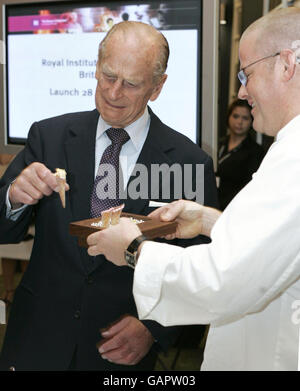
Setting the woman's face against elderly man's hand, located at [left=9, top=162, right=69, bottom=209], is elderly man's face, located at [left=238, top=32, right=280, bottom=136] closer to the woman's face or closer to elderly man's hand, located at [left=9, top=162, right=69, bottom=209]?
elderly man's hand, located at [left=9, top=162, right=69, bottom=209]

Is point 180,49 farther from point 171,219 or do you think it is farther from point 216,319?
point 216,319

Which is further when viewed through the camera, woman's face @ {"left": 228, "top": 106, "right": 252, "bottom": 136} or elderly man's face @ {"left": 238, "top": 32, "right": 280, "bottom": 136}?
woman's face @ {"left": 228, "top": 106, "right": 252, "bottom": 136}

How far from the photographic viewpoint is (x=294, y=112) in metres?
1.34

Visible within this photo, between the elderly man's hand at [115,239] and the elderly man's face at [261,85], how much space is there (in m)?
0.46

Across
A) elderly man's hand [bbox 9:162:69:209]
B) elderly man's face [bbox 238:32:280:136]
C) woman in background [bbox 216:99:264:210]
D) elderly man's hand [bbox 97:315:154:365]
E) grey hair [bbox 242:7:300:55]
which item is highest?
grey hair [bbox 242:7:300:55]

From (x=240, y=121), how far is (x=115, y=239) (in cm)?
355

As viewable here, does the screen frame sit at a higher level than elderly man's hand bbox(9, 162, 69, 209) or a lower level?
higher

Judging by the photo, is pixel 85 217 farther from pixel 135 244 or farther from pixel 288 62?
pixel 288 62

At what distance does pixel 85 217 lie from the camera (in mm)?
1800

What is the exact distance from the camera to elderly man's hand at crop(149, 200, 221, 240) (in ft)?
5.44

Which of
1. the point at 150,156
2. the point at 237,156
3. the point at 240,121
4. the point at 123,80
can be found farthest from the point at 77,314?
the point at 240,121

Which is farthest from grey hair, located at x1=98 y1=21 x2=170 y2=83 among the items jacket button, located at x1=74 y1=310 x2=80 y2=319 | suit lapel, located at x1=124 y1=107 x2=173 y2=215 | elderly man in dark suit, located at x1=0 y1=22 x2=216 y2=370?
jacket button, located at x1=74 y1=310 x2=80 y2=319
